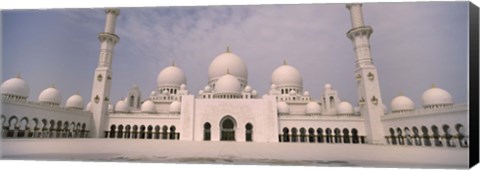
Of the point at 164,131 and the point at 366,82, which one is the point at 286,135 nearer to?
the point at 366,82

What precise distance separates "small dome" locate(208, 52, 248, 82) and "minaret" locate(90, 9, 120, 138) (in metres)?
5.17

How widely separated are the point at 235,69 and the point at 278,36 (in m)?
7.44

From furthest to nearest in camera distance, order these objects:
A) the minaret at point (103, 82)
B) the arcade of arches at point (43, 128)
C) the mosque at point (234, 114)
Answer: the minaret at point (103, 82)
the mosque at point (234, 114)
the arcade of arches at point (43, 128)

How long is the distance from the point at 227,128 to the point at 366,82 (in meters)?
6.10

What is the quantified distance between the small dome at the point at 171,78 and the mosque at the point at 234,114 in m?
1.47

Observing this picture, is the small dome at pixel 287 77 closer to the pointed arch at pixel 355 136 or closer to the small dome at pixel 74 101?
the pointed arch at pixel 355 136

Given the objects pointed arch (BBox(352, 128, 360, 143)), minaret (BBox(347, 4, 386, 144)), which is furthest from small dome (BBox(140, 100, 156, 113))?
minaret (BBox(347, 4, 386, 144))

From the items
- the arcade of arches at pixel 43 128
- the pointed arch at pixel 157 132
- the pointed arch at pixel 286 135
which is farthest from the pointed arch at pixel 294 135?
the arcade of arches at pixel 43 128

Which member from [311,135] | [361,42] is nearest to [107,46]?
[311,135]

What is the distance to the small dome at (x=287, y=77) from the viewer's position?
1555 cm

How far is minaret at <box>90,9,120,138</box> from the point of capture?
38.1ft

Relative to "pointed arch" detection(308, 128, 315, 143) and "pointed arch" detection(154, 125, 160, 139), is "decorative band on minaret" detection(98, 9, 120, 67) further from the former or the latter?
"pointed arch" detection(308, 128, 315, 143)

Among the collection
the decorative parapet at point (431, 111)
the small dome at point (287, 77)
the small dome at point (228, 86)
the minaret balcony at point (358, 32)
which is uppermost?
the minaret balcony at point (358, 32)

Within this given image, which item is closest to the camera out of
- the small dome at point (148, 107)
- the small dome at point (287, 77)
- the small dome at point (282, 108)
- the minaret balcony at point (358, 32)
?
the minaret balcony at point (358, 32)
